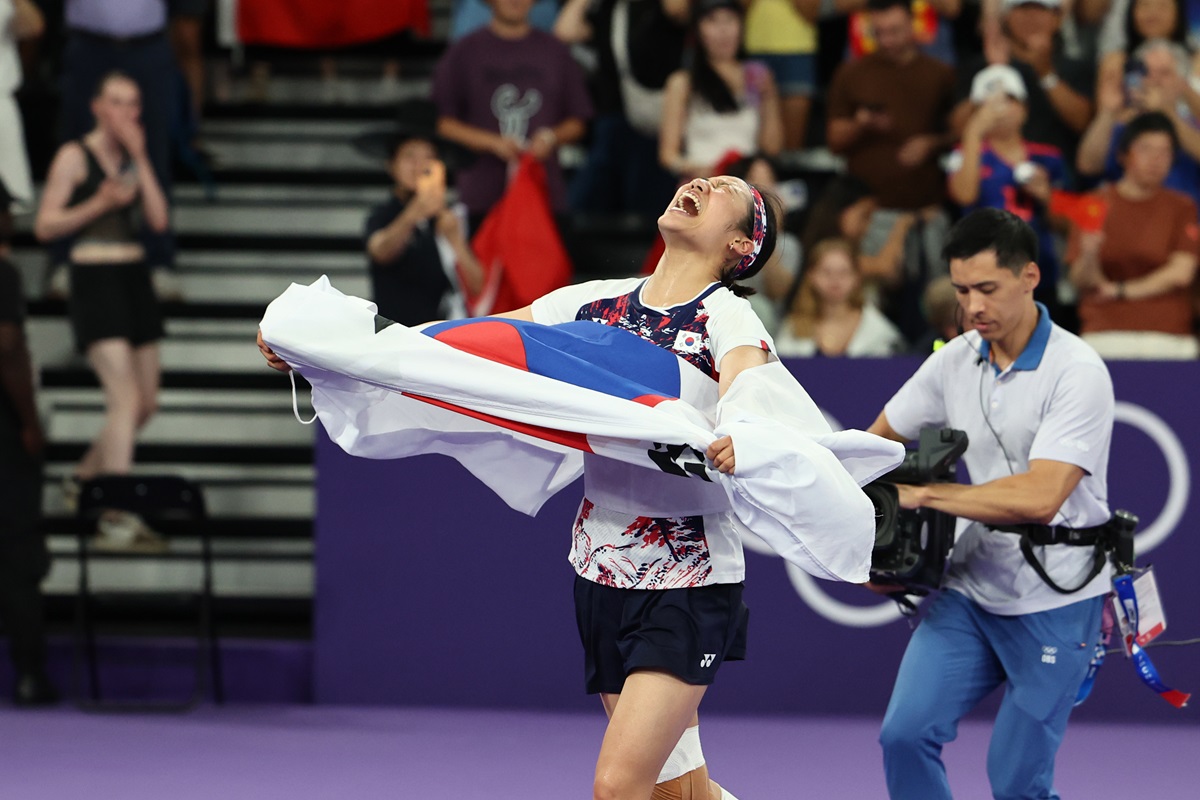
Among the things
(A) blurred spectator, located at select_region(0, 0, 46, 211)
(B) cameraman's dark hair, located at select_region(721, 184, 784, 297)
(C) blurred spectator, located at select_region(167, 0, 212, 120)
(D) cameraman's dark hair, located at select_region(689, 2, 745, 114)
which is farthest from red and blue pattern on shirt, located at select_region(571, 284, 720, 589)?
(C) blurred spectator, located at select_region(167, 0, 212, 120)

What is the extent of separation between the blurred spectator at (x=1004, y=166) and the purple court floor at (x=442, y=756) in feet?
7.80

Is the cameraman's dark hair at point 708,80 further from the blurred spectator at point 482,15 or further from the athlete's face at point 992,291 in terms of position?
the athlete's face at point 992,291

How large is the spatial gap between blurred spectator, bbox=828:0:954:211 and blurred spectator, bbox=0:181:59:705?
4308 mm

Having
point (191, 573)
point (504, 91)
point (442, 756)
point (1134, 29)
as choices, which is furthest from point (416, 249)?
point (1134, 29)

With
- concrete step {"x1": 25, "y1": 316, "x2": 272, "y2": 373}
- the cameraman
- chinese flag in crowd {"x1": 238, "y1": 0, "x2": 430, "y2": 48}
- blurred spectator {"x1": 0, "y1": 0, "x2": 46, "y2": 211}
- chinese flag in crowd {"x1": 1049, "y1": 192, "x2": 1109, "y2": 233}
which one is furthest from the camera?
chinese flag in crowd {"x1": 238, "y1": 0, "x2": 430, "y2": 48}

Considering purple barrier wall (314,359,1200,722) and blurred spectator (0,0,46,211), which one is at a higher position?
blurred spectator (0,0,46,211)

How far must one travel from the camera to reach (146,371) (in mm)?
8336

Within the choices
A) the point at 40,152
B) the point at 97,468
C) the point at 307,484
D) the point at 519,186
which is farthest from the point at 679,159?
the point at 40,152

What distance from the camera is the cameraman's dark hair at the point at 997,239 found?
444 cm

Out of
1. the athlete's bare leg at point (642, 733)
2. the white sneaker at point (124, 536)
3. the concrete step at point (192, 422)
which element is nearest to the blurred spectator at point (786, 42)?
the concrete step at point (192, 422)

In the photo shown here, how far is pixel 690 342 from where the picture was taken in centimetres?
399

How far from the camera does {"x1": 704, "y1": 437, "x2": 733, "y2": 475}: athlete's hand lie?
3.58 m

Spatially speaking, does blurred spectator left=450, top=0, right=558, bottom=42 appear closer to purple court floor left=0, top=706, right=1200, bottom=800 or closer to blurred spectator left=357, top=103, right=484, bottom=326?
blurred spectator left=357, top=103, right=484, bottom=326

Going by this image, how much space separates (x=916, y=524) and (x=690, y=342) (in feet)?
Answer: 2.92
